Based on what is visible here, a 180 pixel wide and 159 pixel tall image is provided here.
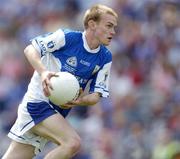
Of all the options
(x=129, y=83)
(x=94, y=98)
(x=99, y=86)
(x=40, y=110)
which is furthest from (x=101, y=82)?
(x=129, y=83)

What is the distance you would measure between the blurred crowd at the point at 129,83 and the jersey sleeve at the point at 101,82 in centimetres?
356

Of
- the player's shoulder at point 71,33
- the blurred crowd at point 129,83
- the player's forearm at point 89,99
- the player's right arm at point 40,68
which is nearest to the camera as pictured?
the player's right arm at point 40,68

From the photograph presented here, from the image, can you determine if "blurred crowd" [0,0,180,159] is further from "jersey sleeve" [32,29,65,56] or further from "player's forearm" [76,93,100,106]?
"jersey sleeve" [32,29,65,56]

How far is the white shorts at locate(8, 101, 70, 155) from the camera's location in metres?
9.87

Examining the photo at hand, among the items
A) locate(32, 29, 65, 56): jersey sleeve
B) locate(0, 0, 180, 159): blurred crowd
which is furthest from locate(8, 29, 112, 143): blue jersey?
locate(0, 0, 180, 159): blurred crowd

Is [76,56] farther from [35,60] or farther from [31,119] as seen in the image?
[31,119]

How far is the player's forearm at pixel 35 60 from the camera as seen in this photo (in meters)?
9.58

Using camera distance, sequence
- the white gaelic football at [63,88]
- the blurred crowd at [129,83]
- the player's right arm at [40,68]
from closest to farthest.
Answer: the player's right arm at [40,68], the white gaelic football at [63,88], the blurred crowd at [129,83]

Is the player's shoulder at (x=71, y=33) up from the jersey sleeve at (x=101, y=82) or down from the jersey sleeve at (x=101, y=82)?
up

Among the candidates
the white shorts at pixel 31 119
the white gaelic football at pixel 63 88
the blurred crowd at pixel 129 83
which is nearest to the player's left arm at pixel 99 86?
the white gaelic football at pixel 63 88

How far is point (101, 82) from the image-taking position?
10.1m

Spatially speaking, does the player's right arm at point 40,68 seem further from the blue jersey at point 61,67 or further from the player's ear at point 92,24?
the player's ear at point 92,24

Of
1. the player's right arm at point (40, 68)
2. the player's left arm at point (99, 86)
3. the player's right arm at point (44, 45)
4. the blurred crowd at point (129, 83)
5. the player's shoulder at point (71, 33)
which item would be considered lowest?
Answer: the blurred crowd at point (129, 83)

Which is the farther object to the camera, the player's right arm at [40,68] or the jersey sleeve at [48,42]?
the jersey sleeve at [48,42]
